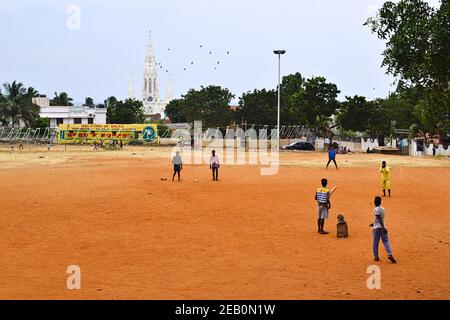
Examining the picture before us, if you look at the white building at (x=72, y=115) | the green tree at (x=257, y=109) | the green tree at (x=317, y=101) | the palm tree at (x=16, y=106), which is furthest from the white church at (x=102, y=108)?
the green tree at (x=317, y=101)

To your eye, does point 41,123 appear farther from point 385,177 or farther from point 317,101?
point 385,177

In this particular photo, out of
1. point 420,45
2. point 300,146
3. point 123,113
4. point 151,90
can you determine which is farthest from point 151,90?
point 420,45

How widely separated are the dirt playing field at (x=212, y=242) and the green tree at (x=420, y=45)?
13.0 feet

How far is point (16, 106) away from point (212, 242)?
71517 mm

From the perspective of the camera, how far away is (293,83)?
103 meters

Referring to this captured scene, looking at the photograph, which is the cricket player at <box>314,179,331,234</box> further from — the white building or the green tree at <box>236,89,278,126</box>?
the white building

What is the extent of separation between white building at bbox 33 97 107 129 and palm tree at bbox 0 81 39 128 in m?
8.48

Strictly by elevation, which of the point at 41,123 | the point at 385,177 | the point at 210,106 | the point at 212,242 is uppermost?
the point at 210,106

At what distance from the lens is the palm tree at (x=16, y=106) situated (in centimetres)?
7750

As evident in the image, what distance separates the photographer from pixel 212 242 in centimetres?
1293

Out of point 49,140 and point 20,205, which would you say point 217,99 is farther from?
point 20,205

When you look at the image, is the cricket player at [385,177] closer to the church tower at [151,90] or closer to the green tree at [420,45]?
the green tree at [420,45]
